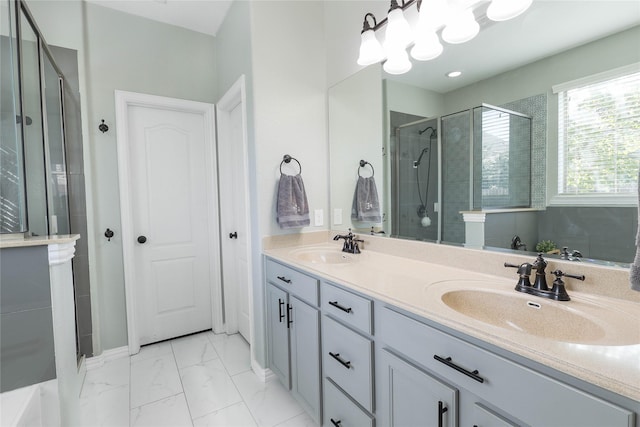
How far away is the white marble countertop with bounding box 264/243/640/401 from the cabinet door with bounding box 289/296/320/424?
0.83 feet

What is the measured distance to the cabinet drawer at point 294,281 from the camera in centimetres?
151

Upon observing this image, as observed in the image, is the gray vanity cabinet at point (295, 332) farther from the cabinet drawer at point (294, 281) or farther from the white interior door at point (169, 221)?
the white interior door at point (169, 221)

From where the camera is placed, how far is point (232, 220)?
9.09 ft

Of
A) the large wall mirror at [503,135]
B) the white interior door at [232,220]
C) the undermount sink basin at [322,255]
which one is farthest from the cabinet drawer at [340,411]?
the white interior door at [232,220]

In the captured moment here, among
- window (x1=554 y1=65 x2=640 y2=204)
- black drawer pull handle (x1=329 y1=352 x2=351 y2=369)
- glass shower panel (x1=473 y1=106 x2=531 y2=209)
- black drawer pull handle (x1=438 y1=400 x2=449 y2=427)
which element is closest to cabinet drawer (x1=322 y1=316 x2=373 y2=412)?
black drawer pull handle (x1=329 y1=352 x2=351 y2=369)

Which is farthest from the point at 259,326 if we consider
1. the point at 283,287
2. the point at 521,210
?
the point at 521,210

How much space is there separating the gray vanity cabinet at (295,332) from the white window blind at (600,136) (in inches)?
45.2

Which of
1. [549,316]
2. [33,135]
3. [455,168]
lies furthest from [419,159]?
[33,135]

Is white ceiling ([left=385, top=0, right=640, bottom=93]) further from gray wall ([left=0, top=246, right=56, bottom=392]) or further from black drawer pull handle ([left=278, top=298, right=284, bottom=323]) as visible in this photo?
gray wall ([left=0, top=246, right=56, bottom=392])

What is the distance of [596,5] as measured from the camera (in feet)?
3.33

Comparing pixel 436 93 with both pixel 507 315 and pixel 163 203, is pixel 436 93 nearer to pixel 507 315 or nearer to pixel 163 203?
pixel 507 315

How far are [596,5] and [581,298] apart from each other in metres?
1.01

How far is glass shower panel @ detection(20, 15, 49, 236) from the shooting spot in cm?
161

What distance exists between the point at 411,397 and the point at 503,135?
110 cm
